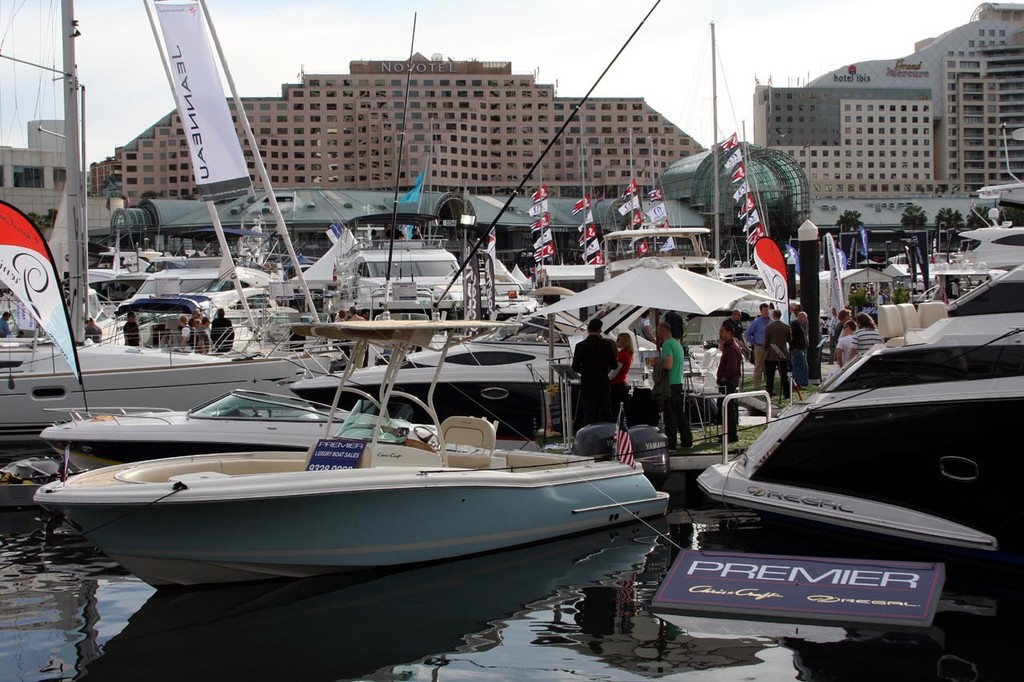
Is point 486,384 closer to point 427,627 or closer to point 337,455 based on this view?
point 337,455

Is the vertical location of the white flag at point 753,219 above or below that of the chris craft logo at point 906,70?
below

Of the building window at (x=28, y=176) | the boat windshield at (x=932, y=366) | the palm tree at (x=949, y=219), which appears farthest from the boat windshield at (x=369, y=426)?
the palm tree at (x=949, y=219)

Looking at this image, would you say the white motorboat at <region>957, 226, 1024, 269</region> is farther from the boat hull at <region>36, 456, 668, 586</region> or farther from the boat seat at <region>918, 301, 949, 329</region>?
the boat hull at <region>36, 456, 668, 586</region>

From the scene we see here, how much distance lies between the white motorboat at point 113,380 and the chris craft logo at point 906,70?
17711cm

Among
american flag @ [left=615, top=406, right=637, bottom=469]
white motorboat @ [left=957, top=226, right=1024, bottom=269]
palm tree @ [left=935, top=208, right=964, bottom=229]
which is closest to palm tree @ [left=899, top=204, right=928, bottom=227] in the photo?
palm tree @ [left=935, top=208, right=964, bottom=229]

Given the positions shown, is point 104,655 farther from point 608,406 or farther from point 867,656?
point 608,406

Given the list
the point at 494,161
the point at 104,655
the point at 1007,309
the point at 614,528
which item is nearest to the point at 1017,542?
the point at 1007,309

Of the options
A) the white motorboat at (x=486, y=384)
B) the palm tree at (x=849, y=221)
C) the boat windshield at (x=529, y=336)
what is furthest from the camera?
the palm tree at (x=849, y=221)

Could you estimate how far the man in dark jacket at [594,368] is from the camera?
1316 centimetres

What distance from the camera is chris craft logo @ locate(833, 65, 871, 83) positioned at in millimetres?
180000

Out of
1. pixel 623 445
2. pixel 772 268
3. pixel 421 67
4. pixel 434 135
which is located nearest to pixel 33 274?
pixel 623 445

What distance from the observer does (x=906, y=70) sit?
584ft

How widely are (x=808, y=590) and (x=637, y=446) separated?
4.37 m

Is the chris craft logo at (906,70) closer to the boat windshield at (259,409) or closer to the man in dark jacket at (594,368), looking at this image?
the man in dark jacket at (594,368)
